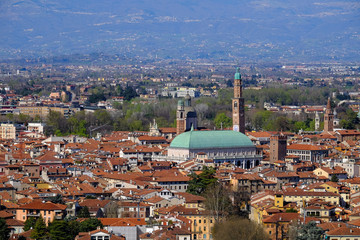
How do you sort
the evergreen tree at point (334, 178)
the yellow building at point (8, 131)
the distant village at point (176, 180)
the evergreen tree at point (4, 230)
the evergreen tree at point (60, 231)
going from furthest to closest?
the yellow building at point (8, 131) → the evergreen tree at point (334, 178) → the distant village at point (176, 180) → the evergreen tree at point (4, 230) → the evergreen tree at point (60, 231)

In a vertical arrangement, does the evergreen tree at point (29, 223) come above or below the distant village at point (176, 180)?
below

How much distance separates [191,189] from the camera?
140 ft

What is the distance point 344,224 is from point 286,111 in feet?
221

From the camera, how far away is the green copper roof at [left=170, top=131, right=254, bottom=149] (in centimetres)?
5634

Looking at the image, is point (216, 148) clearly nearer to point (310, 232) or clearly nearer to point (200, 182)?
point (200, 182)

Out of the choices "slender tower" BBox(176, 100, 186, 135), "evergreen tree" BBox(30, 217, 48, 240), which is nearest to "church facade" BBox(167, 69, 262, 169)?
"slender tower" BBox(176, 100, 186, 135)

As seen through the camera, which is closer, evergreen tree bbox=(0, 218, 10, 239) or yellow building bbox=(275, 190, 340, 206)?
evergreen tree bbox=(0, 218, 10, 239)

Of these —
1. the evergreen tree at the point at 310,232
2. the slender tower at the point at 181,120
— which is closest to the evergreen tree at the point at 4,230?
the evergreen tree at the point at 310,232

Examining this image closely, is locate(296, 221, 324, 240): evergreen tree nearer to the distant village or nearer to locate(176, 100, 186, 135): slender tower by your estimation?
the distant village

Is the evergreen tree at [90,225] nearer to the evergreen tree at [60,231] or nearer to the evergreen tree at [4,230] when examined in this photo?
the evergreen tree at [60,231]

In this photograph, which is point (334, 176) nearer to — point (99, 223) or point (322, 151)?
point (322, 151)

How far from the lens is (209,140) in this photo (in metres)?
56.9

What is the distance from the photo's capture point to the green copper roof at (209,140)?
5634 cm

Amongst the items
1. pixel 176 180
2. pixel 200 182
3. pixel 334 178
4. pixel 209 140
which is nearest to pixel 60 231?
pixel 200 182
